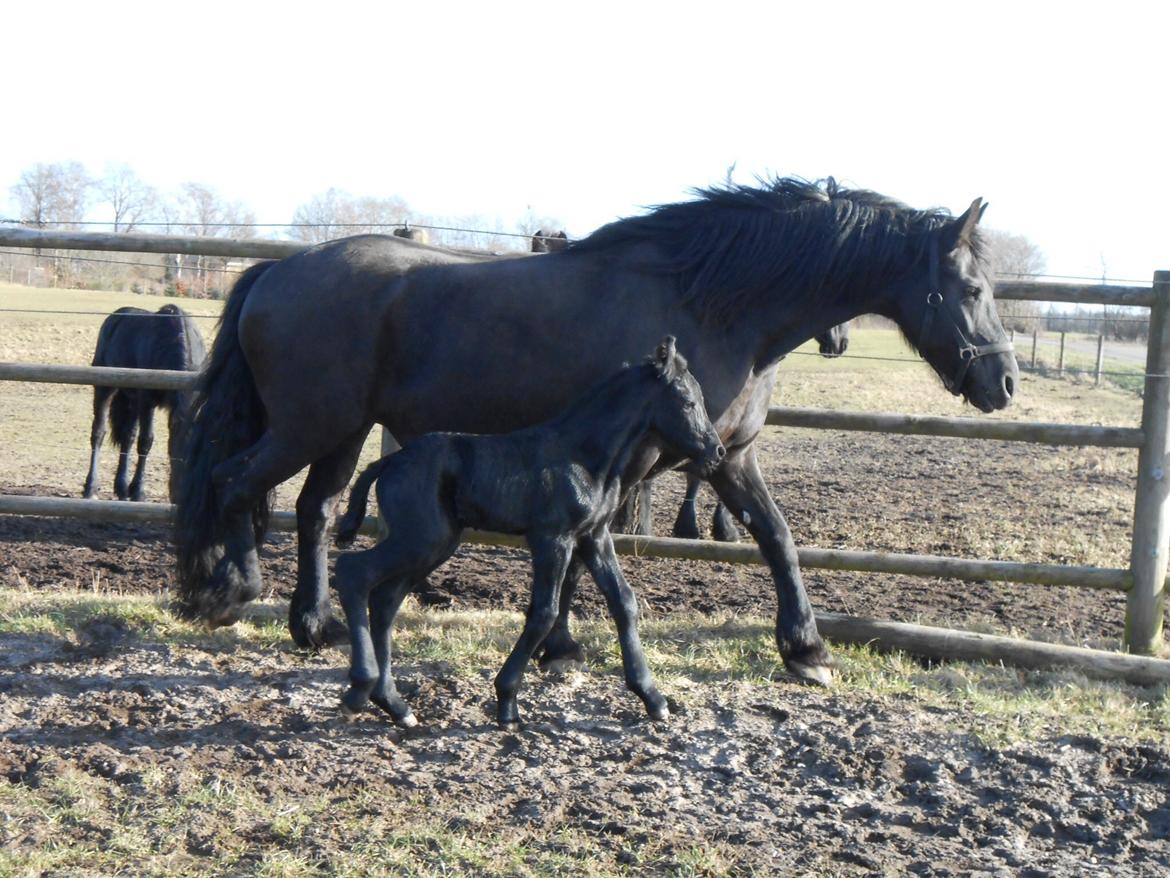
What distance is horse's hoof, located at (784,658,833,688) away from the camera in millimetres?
5141

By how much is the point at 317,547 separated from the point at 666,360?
2.04 meters

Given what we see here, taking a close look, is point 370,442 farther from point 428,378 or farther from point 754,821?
point 754,821

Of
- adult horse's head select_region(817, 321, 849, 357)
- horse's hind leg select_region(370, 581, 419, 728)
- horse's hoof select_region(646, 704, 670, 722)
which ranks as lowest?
horse's hoof select_region(646, 704, 670, 722)

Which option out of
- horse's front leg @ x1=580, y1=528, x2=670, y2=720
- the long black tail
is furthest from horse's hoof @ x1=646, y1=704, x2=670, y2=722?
the long black tail

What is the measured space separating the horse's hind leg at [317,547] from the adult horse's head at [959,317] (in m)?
2.51

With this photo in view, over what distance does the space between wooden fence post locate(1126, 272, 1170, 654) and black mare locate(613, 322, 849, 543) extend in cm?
146

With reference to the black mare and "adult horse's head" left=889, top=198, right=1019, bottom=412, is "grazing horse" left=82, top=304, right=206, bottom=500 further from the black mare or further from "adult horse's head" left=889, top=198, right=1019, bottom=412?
"adult horse's head" left=889, top=198, right=1019, bottom=412

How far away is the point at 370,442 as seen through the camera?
46.8ft

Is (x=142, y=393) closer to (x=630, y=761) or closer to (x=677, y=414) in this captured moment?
(x=677, y=414)

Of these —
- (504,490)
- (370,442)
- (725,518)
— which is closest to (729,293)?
(504,490)

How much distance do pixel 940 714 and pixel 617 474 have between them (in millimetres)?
1598

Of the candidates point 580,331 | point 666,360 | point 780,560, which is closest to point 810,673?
point 780,560

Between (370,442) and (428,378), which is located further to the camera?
(370,442)

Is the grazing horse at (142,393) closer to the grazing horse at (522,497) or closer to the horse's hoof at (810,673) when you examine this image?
the grazing horse at (522,497)
